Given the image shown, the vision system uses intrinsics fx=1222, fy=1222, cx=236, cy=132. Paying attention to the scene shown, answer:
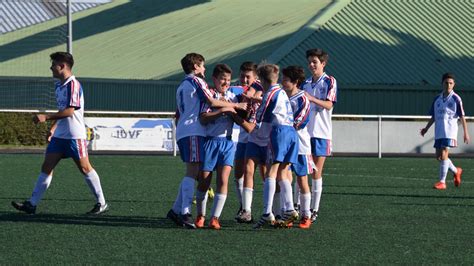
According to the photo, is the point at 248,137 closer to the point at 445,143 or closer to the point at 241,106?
the point at 241,106

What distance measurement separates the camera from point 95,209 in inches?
541

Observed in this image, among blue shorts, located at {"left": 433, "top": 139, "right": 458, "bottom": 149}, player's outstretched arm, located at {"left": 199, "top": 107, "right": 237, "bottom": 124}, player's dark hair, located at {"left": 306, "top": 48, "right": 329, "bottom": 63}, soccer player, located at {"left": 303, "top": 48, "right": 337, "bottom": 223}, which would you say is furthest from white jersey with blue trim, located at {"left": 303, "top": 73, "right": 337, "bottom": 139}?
blue shorts, located at {"left": 433, "top": 139, "right": 458, "bottom": 149}

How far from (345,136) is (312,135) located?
22.8 m

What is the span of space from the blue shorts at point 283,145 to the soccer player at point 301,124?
27cm

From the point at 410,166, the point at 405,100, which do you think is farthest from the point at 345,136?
the point at 405,100

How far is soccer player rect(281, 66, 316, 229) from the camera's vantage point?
12539mm

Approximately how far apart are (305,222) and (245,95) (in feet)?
4.75

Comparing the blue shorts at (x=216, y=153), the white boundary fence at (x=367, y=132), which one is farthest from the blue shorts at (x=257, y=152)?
Answer: the white boundary fence at (x=367, y=132)

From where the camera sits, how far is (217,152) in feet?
40.4

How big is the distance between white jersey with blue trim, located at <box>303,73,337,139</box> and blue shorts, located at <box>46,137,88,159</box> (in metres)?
2.59

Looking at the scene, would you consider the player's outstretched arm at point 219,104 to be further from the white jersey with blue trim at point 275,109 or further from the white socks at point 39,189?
the white socks at point 39,189

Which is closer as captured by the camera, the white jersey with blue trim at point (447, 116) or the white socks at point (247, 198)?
the white socks at point (247, 198)

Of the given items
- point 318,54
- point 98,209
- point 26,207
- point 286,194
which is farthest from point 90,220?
point 318,54

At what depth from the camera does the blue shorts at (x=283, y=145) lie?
1221 cm
